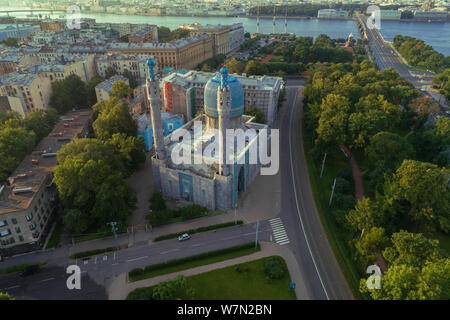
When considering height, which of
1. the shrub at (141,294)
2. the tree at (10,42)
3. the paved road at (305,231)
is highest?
the tree at (10,42)

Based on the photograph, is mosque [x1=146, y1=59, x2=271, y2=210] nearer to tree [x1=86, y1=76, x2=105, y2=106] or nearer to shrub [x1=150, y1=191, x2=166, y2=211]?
shrub [x1=150, y1=191, x2=166, y2=211]

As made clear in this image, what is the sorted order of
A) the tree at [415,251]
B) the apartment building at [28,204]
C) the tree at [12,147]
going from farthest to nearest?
the tree at [12,147]
the apartment building at [28,204]
the tree at [415,251]

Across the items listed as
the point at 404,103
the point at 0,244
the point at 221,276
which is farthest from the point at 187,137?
the point at 404,103

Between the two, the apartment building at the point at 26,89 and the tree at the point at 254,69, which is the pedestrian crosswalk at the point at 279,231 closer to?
the apartment building at the point at 26,89

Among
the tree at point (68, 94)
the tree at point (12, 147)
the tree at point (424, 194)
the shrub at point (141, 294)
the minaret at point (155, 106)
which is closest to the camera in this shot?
the shrub at point (141, 294)

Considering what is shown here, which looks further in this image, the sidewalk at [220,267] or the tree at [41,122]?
the tree at [41,122]

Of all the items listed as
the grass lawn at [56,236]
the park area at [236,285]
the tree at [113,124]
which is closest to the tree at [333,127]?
the park area at [236,285]

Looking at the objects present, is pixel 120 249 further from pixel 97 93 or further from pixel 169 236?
pixel 97 93
